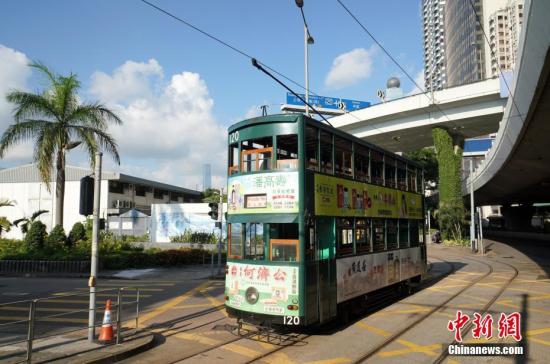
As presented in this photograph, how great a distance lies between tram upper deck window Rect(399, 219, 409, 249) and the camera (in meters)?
14.4

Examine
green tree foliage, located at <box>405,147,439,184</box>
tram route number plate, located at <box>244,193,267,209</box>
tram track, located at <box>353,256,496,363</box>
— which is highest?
green tree foliage, located at <box>405,147,439,184</box>

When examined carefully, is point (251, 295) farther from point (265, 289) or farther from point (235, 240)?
point (235, 240)

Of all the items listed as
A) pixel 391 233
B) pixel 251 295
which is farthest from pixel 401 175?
pixel 251 295

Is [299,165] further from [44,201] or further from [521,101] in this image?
[44,201]

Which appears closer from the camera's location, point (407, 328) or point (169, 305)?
point (407, 328)

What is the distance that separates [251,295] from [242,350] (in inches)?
49.4

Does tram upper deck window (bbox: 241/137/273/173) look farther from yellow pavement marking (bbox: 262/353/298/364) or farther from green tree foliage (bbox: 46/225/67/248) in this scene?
green tree foliage (bbox: 46/225/67/248)

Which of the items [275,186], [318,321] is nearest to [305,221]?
[275,186]

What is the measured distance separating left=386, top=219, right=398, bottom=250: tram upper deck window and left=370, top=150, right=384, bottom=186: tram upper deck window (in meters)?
1.32

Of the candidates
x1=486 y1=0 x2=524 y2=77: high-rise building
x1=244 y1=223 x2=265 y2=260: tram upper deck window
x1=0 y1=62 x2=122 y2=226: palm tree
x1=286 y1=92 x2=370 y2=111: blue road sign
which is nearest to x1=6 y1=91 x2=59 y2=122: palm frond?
x1=0 y1=62 x2=122 y2=226: palm tree

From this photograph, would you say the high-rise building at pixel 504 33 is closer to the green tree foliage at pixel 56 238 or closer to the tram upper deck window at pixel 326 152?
the green tree foliage at pixel 56 238

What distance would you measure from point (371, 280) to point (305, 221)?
3828 millimetres

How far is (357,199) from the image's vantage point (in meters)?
11.4

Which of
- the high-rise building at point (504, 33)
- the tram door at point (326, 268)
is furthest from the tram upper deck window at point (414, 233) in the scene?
the high-rise building at point (504, 33)
